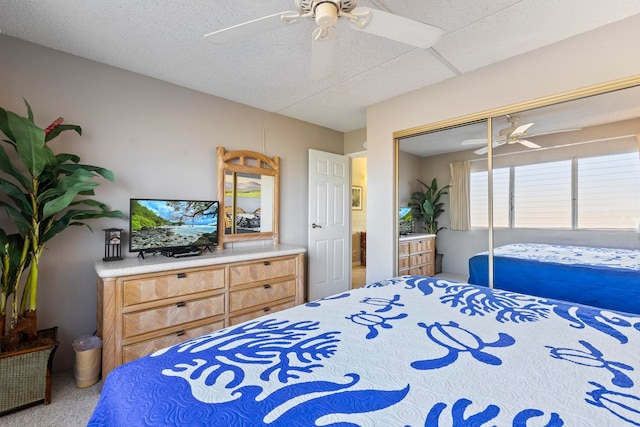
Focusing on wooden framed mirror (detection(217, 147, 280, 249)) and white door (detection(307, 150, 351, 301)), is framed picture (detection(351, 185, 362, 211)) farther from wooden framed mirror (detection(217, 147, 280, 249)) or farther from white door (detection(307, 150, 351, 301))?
wooden framed mirror (detection(217, 147, 280, 249))

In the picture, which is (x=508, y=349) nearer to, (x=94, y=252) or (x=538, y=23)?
(x=538, y=23)

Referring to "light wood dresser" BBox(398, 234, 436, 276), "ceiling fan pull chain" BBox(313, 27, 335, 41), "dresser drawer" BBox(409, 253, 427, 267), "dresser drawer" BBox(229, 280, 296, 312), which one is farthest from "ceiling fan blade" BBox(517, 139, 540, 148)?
"dresser drawer" BBox(229, 280, 296, 312)

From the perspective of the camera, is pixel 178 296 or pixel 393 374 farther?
pixel 178 296

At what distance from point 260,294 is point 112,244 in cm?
136

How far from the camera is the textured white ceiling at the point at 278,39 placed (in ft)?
6.01

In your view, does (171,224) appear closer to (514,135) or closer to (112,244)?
(112,244)

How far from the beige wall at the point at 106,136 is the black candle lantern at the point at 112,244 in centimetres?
7

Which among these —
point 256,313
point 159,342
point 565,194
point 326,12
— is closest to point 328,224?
point 256,313

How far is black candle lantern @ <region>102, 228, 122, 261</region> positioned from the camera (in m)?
2.41

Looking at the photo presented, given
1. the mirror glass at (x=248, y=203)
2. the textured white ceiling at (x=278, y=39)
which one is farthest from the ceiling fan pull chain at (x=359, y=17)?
the mirror glass at (x=248, y=203)

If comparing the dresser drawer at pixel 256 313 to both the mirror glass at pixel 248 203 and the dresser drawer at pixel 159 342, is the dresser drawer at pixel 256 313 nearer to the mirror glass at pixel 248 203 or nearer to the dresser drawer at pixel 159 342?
the dresser drawer at pixel 159 342

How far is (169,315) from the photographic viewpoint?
2.37 m

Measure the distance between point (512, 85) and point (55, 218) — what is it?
387cm

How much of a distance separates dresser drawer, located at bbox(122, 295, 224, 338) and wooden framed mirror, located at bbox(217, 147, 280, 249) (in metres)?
0.77
